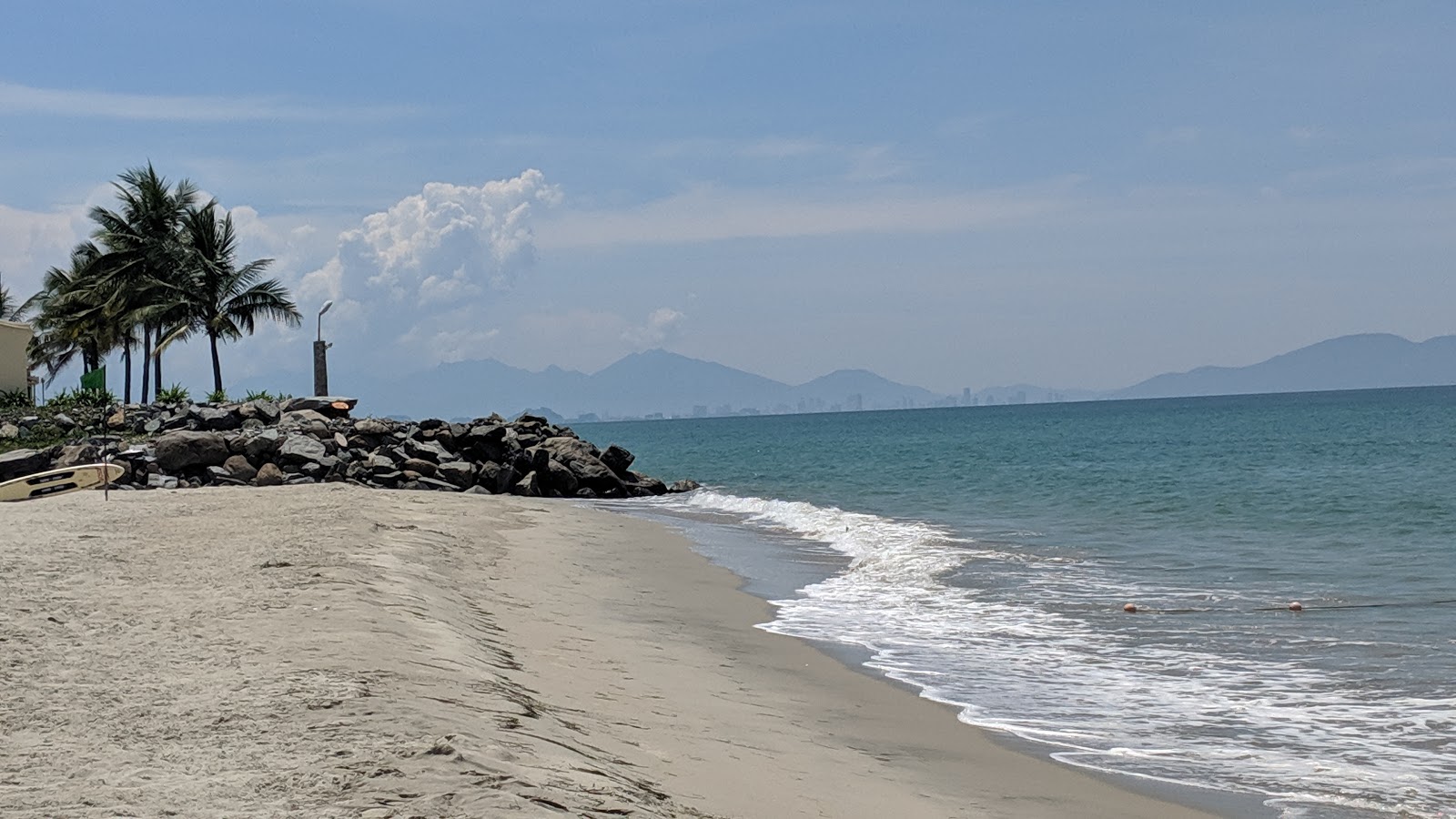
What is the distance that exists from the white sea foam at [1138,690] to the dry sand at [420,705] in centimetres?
66

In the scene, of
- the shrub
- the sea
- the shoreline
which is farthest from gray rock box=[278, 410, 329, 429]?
the shoreline

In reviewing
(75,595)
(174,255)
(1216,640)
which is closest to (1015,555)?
(1216,640)

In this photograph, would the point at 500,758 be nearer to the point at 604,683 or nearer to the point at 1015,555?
the point at 604,683

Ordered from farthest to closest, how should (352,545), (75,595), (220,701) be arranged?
(352,545), (75,595), (220,701)

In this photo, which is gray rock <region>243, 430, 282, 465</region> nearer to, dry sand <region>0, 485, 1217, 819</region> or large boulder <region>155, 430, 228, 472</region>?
large boulder <region>155, 430, 228, 472</region>

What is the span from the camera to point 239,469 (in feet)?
84.5

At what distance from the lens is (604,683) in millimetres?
7910

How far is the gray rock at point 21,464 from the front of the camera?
74.9 ft

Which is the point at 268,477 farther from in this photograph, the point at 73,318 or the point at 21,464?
the point at 73,318

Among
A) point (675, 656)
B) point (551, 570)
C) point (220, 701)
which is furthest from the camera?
point (551, 570)

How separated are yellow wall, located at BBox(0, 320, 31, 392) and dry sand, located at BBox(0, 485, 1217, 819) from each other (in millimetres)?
29226

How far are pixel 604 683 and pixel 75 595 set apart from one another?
13.7 ft

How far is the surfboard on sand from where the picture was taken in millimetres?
19719

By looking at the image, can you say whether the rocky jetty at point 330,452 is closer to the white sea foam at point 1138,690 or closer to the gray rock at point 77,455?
the gray rock at point 77,455
